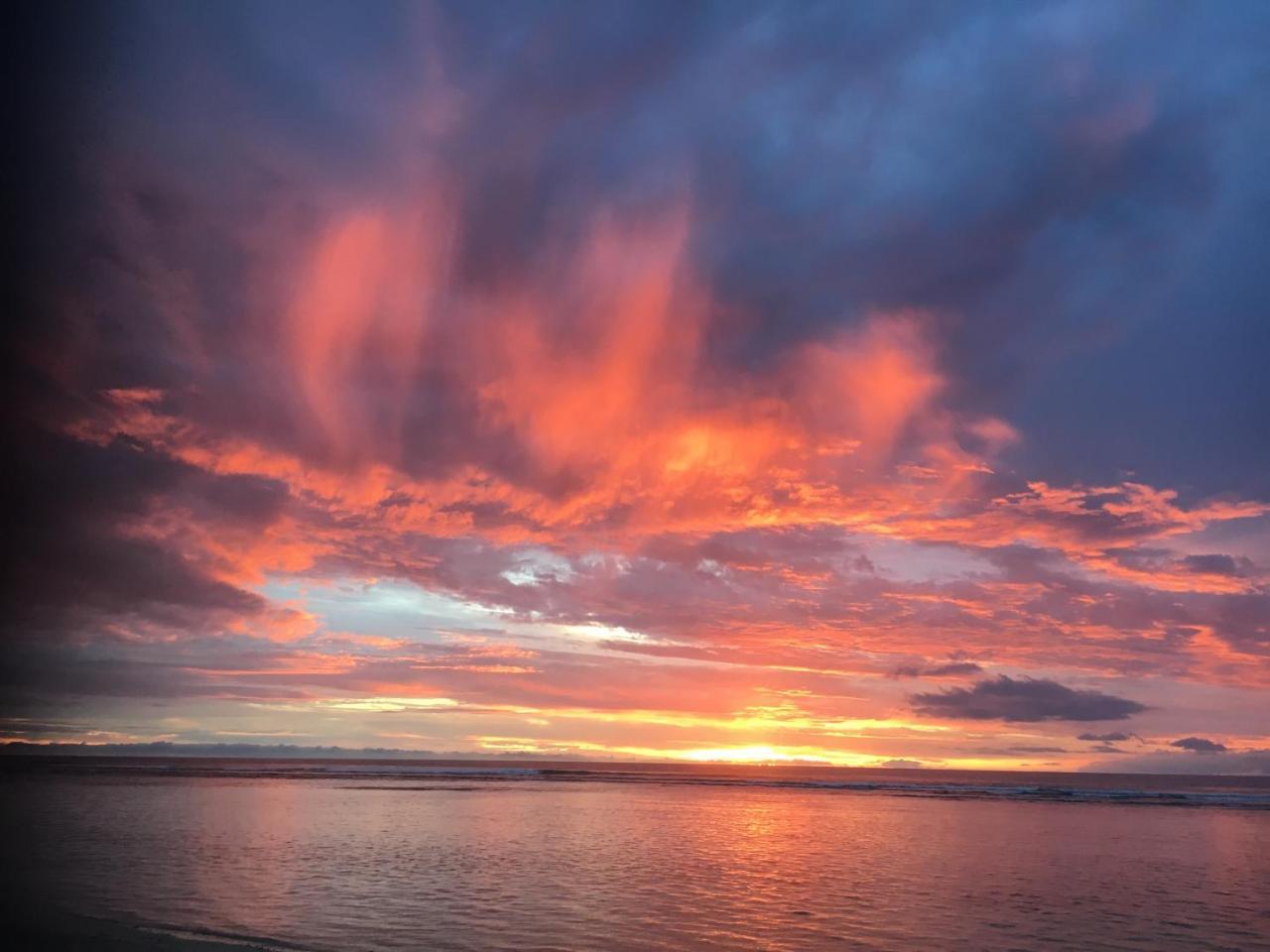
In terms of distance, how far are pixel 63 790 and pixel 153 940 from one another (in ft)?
159

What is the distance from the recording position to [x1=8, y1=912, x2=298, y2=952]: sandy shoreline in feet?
54.4

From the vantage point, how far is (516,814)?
154ft

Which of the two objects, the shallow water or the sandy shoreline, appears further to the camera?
the shallow water

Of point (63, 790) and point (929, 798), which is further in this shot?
point (929, 798)

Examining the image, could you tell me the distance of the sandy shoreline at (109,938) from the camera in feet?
54.4

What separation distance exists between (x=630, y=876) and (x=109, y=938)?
14257mm

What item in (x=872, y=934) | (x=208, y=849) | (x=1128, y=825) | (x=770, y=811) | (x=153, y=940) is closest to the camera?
(x=153, y=940)

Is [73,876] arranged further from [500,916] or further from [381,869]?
[500,916]

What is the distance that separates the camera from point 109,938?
1733cm

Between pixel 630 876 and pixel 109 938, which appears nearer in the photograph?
pixel 109 938

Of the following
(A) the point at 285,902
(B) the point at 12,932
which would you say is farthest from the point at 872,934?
(B) the point at 12,932

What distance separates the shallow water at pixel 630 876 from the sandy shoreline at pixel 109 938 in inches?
34.2

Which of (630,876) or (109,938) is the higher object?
(630,876)

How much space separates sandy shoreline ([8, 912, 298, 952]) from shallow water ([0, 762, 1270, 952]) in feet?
2.85
